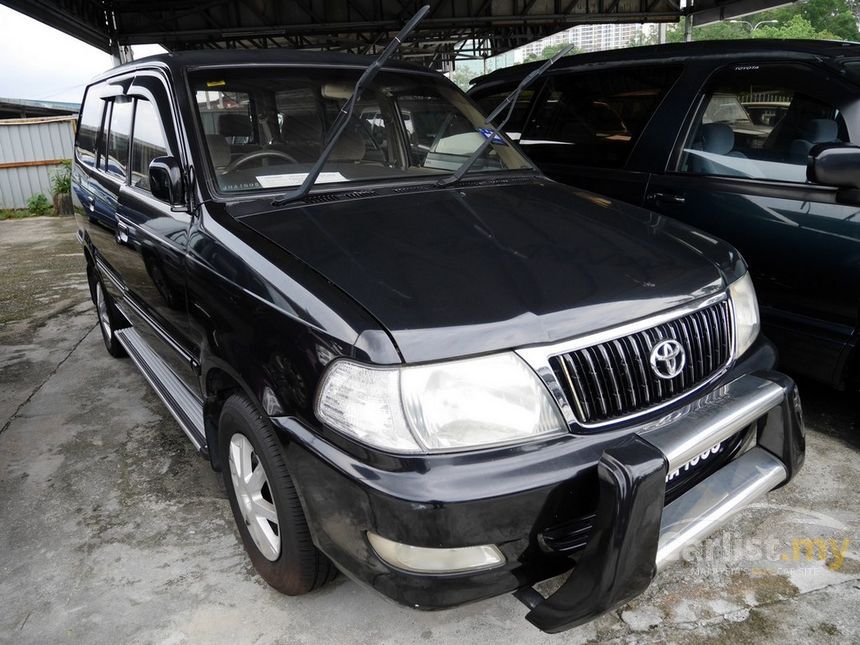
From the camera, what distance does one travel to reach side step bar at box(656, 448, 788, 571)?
6.16 feet

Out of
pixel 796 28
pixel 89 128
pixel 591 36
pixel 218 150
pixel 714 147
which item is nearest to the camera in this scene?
pixel 218 150

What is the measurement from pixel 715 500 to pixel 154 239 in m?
2.39

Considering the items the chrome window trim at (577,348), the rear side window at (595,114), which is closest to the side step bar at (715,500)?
the chrome window trim at (577,348)

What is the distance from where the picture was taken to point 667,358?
6.50ft

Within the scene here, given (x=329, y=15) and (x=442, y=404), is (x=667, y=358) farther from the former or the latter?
(x=329, y=15)

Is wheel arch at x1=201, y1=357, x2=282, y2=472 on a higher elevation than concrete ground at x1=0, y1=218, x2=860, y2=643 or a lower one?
higher

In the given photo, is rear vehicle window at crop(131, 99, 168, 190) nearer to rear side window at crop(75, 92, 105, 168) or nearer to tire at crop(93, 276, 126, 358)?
rear side window at crop(75, 92, 105, 168)

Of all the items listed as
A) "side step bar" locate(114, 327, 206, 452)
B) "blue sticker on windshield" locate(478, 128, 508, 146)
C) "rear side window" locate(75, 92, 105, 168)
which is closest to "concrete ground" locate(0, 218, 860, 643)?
"side step bar" locate(114, 327, 206, 452)

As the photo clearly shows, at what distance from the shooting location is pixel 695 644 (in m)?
2.15

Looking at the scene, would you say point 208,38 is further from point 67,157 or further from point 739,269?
point 739,269

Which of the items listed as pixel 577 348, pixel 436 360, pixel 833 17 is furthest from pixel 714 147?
pixel 833 17

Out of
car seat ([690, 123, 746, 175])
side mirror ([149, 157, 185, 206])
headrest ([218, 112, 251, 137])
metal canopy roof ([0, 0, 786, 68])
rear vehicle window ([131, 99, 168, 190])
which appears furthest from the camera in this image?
metal canopy roof ([0, 0, 786, 68])

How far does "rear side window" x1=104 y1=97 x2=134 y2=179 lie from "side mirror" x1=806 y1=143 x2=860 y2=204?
10.2 feet

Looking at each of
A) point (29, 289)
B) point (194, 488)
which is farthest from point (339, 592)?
point (29, 289)
